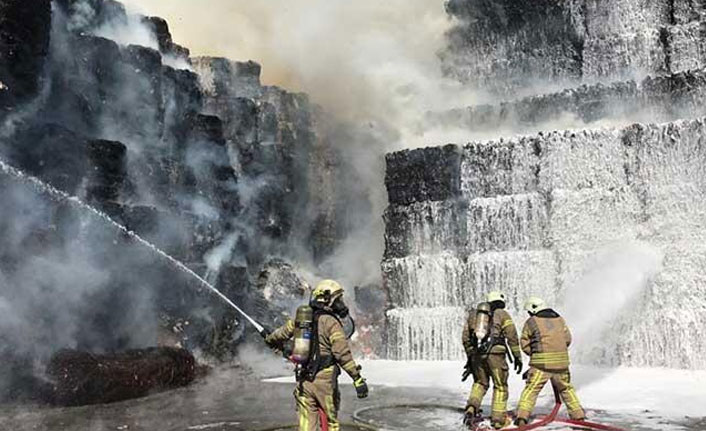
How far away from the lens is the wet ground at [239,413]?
10945 millimetres

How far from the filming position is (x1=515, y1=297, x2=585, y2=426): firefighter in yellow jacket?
9.61 metres

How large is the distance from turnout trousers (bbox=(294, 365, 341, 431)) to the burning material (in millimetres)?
7922

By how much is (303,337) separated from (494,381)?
11.9 ft

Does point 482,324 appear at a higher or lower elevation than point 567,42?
lower

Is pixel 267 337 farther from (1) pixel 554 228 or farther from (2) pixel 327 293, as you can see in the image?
(1) pixel 554 228

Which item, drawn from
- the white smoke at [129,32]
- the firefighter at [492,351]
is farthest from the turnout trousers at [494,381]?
the white smoke at [129,32]

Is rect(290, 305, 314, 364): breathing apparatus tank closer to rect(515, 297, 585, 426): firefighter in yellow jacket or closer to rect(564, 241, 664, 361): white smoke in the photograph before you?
rect(515, 297, 585, 426): firefighter in yellow jacket

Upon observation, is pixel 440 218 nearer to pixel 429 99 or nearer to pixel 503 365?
pixel 429 99

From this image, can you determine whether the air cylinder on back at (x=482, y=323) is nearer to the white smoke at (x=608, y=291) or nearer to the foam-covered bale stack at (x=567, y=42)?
the white smoke at (x=608, y=291)

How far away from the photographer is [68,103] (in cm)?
2112

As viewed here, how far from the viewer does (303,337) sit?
7.27 meters

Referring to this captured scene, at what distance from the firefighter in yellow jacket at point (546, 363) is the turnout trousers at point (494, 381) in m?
0.24

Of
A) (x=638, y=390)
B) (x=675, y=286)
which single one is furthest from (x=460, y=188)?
(x=638, y=390)

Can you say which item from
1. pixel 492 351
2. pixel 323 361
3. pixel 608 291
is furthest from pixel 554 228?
pixel 323 361
